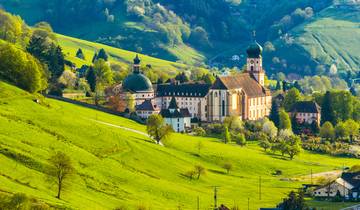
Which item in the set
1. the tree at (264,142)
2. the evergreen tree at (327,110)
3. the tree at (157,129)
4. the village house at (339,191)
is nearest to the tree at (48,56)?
the tree at (264,142)

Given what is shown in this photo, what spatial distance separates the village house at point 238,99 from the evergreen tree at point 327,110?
11886 mm

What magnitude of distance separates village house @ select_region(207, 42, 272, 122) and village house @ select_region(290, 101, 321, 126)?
23.6 feet

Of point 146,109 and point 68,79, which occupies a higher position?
point 68,79

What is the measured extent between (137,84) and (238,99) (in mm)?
19652

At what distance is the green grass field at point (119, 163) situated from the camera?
331ft

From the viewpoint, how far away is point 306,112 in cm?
19038

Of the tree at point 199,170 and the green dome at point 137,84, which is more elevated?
the green dome at point 137,84

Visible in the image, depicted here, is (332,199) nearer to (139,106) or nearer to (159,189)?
(159,189)

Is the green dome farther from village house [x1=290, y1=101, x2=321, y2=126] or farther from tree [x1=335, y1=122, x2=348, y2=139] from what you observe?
tree [x1=335, y1=122, x2=348, y2=139]

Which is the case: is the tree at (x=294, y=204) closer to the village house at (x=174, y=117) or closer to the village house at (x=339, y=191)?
the village house at (x=339, y=191)

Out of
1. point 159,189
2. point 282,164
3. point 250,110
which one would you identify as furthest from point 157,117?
point 250,110

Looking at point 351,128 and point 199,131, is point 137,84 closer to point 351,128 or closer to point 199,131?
point 199,131

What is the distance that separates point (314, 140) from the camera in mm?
170625

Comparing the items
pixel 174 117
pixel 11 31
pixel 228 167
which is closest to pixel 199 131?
pixel 174 117
